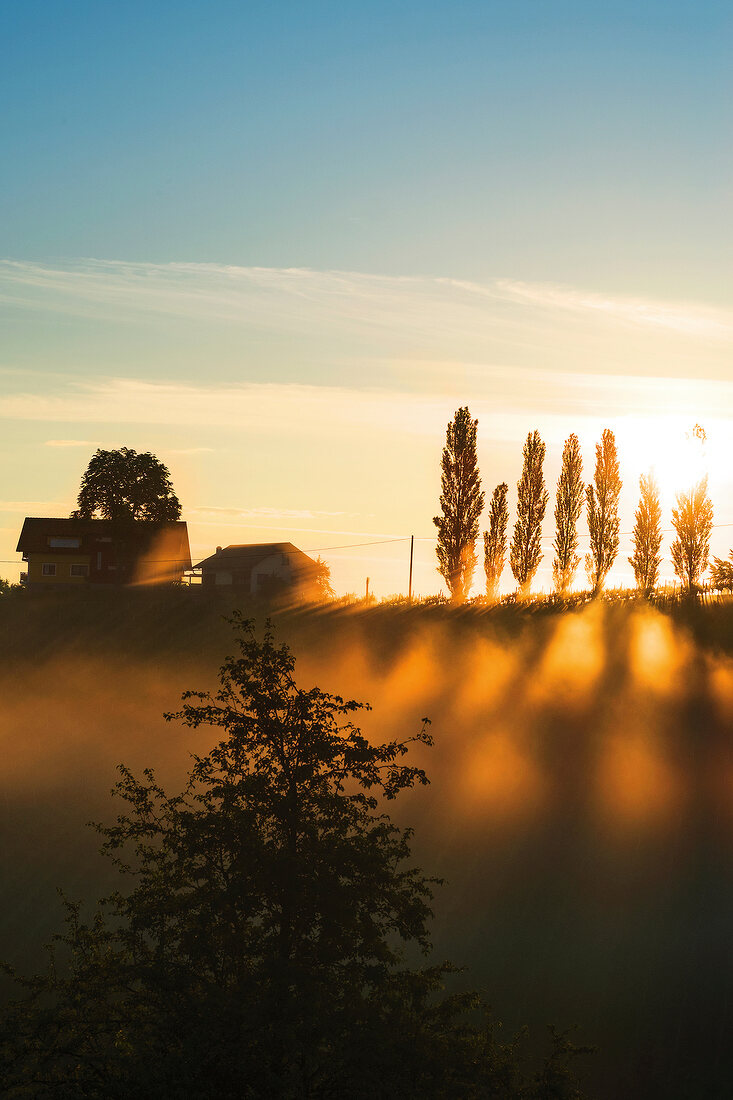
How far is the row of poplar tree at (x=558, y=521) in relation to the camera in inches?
2980

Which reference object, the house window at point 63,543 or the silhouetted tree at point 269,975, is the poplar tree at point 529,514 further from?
the silhouetted tree at point 269,975

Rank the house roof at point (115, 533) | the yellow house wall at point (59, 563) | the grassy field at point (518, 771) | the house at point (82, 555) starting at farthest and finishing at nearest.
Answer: the yellow house wall at point (59, 563) → the house at point (82, 555) → the house roof at point (115, 533) → the grassy field at point (518, 771)

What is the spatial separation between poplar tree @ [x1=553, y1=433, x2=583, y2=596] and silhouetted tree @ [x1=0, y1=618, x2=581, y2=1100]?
197 ft

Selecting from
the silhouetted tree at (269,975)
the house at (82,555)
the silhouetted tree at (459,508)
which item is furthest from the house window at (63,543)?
the silhouetted tree at (269,975)

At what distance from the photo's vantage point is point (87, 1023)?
52.1 ft

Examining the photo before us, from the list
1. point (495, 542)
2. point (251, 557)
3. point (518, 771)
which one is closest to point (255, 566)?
point (251, 557)

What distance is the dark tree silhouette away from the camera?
88750mm

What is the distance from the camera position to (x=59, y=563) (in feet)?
325

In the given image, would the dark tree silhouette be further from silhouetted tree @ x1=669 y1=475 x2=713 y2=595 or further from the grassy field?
silhouetted tree @ x1=669 y1=475 x2=713 y2=595

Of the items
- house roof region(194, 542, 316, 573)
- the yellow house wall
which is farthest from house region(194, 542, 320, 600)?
the yellow house wall

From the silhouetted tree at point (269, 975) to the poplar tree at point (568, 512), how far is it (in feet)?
197

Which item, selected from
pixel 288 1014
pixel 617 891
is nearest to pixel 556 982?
pixel 617 891

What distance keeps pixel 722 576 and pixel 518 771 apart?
57.4ft

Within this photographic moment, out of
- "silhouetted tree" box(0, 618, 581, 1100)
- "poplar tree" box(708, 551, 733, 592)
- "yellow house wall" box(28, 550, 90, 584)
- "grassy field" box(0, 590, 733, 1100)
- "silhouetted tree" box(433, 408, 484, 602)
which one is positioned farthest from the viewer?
"yellow house wall" box(28, 550, 90, 584)
